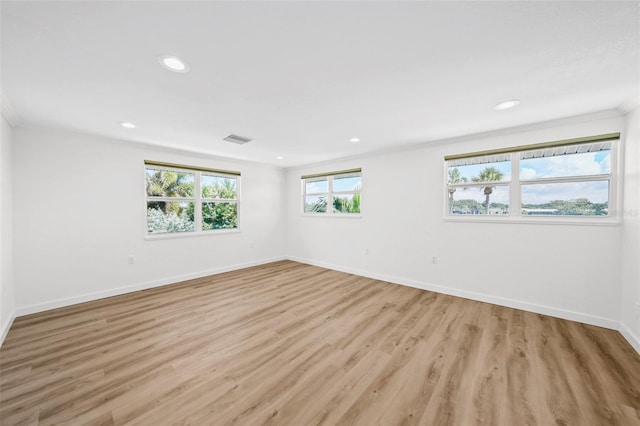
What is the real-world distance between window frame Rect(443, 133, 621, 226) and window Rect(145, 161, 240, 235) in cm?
418

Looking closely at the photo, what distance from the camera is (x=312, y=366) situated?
1.95 metres

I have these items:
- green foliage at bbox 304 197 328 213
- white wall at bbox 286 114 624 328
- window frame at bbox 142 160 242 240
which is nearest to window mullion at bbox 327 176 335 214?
green foliage at bbox 304 197 328 213

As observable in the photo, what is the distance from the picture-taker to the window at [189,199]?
4039 mm

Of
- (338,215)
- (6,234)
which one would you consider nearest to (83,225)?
(6,234)

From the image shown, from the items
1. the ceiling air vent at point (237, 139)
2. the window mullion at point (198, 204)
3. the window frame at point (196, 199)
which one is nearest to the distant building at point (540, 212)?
the ceiling air vent at point (237, 139)

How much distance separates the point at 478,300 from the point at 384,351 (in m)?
2.02

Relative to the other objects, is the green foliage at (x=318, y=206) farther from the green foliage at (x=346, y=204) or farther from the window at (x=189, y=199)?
the window at (x=189, y=199)

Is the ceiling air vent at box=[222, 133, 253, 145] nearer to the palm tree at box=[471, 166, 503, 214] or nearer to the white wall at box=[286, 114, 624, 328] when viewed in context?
the white wall at box=[286, 114, 624, 328]

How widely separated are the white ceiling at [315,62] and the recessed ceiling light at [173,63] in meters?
0.07

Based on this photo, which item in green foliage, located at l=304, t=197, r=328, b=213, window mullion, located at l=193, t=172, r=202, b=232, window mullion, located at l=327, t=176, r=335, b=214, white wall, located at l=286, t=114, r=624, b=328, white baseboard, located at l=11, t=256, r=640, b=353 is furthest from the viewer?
green foliage, located at l=304, t=197, r=328, b=213

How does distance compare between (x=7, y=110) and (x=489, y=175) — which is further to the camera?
(x=489, y=175)

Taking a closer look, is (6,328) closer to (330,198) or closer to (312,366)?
(312,366)

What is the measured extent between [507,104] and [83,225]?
5.46m

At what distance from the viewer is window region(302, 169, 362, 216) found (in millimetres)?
4852
